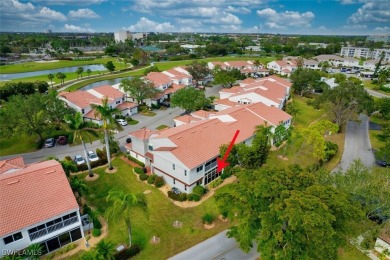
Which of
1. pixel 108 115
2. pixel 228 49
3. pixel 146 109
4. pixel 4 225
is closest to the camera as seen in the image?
pixel 4 225

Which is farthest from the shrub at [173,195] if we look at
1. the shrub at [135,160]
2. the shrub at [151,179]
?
the shrub at [135,160]

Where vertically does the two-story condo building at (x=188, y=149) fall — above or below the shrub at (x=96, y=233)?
above

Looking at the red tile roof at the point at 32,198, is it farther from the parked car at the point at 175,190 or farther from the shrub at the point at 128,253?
the parked car at the point at 175,190

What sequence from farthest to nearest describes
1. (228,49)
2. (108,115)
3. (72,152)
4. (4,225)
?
1. (228,49)
2. (72,152)
3. (108,115)
4. (4,225)

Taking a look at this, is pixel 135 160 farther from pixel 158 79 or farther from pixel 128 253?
pixel 158 79

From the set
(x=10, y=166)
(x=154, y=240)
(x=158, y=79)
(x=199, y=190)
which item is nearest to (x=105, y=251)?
(x=154, y=240)

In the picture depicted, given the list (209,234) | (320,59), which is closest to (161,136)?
(209,234)

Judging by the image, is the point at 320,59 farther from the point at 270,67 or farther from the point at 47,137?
the point at 47,137
